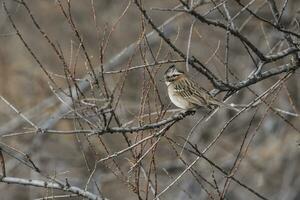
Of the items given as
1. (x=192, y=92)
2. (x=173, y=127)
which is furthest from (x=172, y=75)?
(x=173, y=127)

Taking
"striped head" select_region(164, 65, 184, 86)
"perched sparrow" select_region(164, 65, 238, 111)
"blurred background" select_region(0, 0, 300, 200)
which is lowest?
"perched sparrow" select_region(164, 65, 238, 111)

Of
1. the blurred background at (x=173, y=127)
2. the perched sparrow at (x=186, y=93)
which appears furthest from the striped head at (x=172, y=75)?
the blurred background at (x=173, y=127)

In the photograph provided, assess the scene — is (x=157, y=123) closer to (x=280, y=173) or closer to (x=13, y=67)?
(x=280, y=173)

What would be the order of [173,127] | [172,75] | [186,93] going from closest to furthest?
1. [186,93]
2. [172,75]
3. [173,127]

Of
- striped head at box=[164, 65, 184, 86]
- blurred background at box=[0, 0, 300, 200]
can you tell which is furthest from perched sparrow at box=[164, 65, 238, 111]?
blurred background at box=[0, 0, 300, 200]

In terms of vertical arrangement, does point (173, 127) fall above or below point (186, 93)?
above

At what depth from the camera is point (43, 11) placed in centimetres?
1927

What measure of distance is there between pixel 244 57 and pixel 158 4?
336 centimetres

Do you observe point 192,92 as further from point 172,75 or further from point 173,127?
point 173,127

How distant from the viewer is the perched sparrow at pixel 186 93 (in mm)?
7539

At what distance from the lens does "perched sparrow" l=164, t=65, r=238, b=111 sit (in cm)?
754

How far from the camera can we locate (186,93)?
26.9ft

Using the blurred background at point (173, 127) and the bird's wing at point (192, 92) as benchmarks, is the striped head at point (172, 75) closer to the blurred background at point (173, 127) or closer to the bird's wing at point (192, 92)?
the bird's wing at point (192, 92)

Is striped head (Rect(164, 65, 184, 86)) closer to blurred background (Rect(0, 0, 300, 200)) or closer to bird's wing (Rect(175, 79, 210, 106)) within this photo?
bird's wing (Rect(175, 79, 210, 106))
